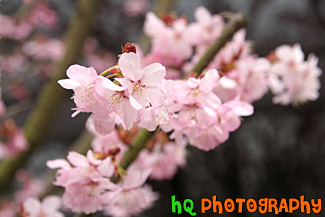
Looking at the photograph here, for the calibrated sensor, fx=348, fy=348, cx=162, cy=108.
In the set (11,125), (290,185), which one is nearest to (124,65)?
(11,125)

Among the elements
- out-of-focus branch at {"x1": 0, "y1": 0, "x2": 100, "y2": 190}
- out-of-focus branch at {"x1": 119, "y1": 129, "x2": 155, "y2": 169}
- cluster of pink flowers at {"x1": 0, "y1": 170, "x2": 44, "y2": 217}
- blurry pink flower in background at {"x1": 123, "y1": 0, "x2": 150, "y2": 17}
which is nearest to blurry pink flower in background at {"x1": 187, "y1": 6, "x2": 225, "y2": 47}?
out-of-focus branch at {"x1": 119, "y1": 129, "x2": 155, "y2": 169}

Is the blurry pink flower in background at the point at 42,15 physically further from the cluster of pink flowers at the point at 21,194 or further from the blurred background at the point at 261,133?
the cluster of pink flowers at the point at 21,194

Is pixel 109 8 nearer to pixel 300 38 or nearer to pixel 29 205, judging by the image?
pixel 300 38

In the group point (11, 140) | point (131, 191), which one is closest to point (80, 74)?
point (131, 191)

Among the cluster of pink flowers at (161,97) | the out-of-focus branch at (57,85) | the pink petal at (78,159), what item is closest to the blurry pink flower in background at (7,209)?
the out-of-focus branch at (57,85)

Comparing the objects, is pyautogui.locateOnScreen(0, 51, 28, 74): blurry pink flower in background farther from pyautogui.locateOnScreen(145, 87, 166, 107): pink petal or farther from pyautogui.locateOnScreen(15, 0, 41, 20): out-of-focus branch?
pyautogui.locateOnScreen(145, 87, 166, 107): pink petal

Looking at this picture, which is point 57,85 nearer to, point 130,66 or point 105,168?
point 105,168
